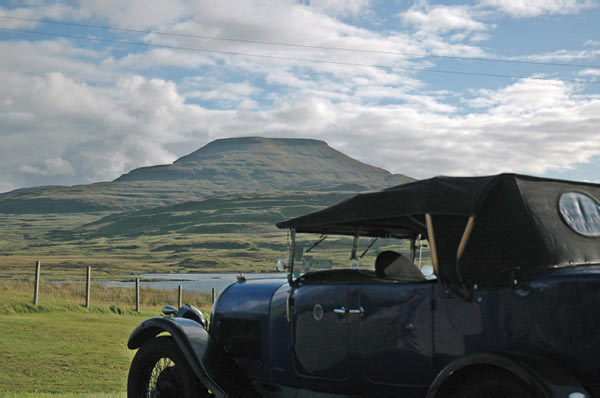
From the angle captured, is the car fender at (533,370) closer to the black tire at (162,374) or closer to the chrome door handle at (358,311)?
the chrome door handle at (358,311)

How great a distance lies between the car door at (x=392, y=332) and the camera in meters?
5.55

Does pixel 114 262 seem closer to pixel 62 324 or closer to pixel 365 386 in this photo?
pixel 62 324

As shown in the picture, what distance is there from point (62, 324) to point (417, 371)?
2064 centimetres

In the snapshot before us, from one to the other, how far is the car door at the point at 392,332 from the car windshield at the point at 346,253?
0.86 m

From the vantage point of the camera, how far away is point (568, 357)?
4.80 meters

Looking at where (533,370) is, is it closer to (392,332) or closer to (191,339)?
(392,332)

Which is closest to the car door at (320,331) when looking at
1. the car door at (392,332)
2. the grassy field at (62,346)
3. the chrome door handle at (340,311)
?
the chrome door handle at (340,311)

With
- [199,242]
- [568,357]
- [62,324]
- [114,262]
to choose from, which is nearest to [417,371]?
[568,357]

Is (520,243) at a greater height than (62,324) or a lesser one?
greater

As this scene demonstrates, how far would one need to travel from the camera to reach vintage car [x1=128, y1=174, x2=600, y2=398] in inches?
191

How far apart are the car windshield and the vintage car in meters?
0.01

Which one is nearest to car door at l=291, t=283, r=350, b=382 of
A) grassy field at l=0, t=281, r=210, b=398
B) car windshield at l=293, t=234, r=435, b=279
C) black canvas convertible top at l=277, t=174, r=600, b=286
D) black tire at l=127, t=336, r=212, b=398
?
car windshield at l=293, t=234, r=435, b=279

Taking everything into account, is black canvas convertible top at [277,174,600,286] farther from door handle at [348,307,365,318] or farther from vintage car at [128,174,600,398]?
door handle at [348,307,365,318]

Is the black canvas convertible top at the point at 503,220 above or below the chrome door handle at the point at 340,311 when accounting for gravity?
above
